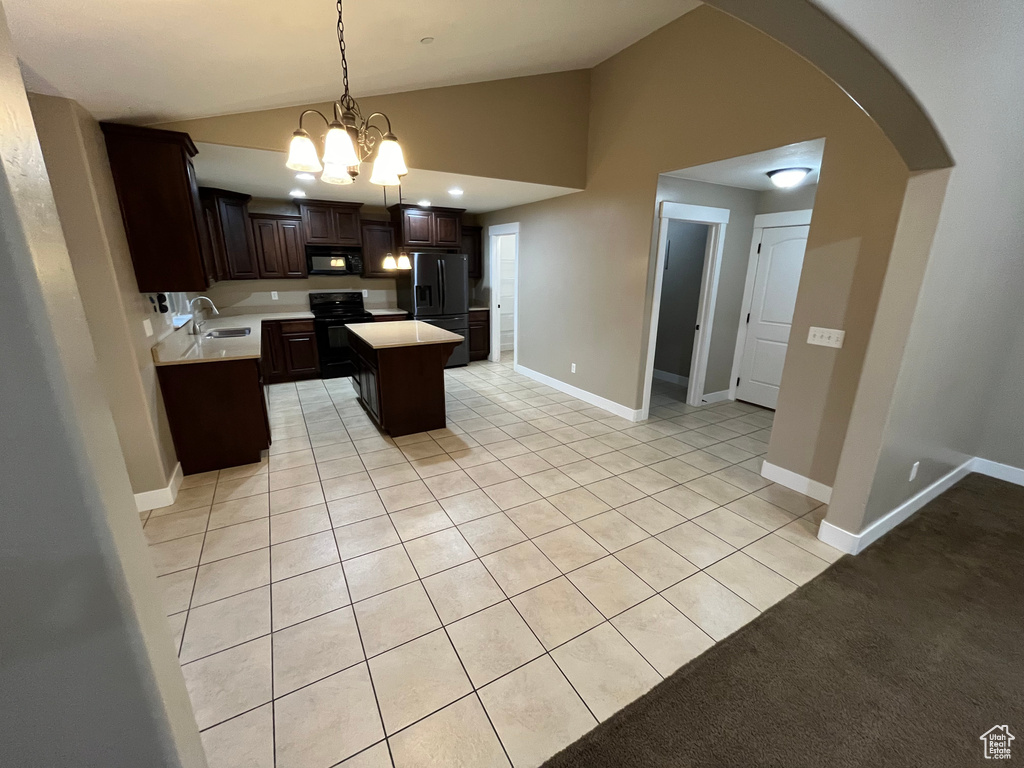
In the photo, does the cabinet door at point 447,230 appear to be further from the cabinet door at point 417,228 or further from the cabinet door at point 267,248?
the cabinet door at point 267,248

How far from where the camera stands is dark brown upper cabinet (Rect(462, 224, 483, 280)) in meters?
6.43

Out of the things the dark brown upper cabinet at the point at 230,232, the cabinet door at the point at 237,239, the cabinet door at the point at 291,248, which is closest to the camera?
the dark brown upper cabinet at the point at 230,232

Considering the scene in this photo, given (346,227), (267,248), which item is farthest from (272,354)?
(346,227)

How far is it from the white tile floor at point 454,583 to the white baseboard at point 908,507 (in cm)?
12

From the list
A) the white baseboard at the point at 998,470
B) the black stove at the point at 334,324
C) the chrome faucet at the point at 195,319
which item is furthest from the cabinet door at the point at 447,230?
the white baseboard at the point at 998,470

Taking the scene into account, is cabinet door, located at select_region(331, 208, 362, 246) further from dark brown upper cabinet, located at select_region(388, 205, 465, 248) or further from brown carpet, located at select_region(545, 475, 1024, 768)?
brown carpet, located at select_region(545, 475, 1024, 768)

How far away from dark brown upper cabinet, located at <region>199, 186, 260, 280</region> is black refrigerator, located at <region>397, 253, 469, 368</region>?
188 cm

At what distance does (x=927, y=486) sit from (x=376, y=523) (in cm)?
362

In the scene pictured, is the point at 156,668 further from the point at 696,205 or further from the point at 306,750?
the point at 696,205

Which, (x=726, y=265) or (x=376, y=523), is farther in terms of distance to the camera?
(x=726, y=265)

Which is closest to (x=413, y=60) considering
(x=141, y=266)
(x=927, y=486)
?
(x=141, y=266)

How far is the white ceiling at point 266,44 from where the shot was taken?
154cm

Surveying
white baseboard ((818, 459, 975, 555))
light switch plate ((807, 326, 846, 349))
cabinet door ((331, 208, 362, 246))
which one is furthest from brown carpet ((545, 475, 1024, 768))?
cabinet door ((331, 208, 362, 246))

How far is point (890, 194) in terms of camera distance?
224 cm
